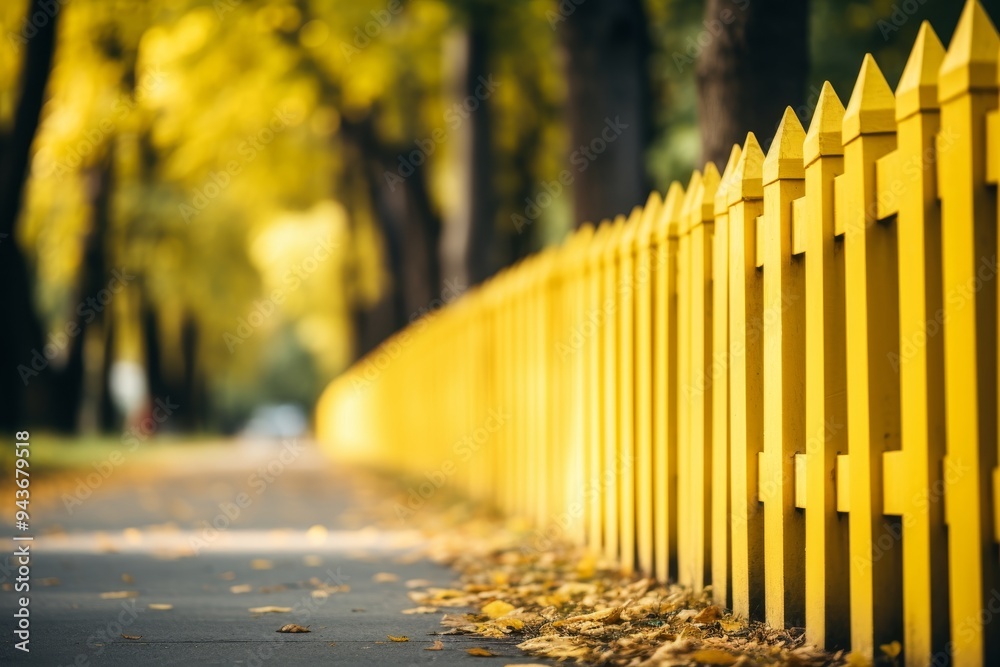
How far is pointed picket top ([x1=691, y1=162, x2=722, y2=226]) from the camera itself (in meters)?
4.89

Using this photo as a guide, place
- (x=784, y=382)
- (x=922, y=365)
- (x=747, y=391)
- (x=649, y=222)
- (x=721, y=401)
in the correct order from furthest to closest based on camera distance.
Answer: (x=649, y=222) < (x=721, y=401) < (x=747, y=391) < (x=784, y=382) < (x=922, y=365)

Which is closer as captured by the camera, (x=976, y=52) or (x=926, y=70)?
(x=976, y=52)

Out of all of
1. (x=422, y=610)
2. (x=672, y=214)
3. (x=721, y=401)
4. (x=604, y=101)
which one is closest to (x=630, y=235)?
(x=672, y=214)

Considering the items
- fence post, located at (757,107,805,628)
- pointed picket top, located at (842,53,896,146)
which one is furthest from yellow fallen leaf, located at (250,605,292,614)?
pointed picket top, located at (842,53,896,146)

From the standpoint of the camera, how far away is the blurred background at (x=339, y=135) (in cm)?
1057

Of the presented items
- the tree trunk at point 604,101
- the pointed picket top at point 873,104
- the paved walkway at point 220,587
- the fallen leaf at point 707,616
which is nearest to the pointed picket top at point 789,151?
the pointed picket top at point 873,104

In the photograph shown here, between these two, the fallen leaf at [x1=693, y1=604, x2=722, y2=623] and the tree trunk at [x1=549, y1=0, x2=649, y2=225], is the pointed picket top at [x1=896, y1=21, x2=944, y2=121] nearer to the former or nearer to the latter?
the fallen leaf at [x1=693, y1=604, x2=722, y2=623]

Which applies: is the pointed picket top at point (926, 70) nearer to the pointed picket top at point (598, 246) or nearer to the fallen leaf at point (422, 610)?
the fallen leaf at point (422, 610)

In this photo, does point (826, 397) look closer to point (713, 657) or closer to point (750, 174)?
point (713, 657)

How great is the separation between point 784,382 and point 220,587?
306cm

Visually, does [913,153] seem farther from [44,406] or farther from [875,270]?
[44,406]

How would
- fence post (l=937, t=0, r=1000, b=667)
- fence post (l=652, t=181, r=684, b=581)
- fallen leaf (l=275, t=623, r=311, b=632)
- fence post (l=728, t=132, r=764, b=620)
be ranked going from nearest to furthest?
fence post (l=937, t=0, r=1000, b=667) < fence post (l=728, t=132, r=764, b=620) < fallen leaf (l=275, t=623, r=311, b=632) < fence post (l=652, t=181, r=684, b=581)

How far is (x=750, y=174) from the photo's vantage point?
4.39m

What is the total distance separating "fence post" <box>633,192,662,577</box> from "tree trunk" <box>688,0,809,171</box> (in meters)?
1.54
